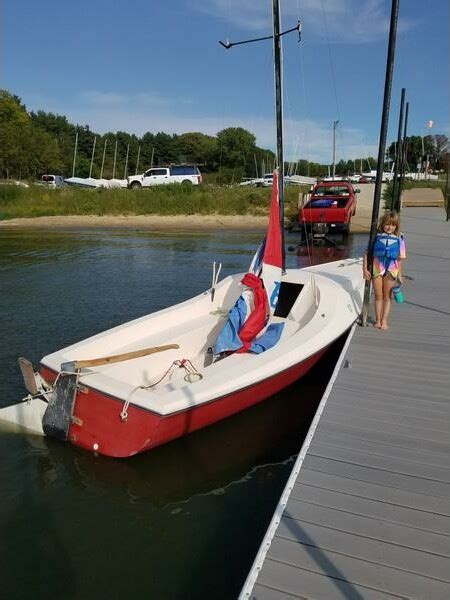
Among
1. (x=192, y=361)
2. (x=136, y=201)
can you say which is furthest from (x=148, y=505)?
(x=136, y=201)

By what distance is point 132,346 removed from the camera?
21.6 ft

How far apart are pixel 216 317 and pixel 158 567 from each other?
4.24 m

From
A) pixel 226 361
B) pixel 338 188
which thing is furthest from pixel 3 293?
pixel 338 188

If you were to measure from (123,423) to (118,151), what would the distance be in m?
90.6

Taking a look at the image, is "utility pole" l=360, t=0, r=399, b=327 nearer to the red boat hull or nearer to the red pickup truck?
the red boat hull

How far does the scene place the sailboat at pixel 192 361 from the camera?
4910 mm

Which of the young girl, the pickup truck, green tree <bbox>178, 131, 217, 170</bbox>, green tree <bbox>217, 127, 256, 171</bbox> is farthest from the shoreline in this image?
green tree <bbox>178, 131, 217, 170</bbox>

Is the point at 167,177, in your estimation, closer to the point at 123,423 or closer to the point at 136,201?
the point at 136,201

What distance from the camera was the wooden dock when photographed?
2.82 m

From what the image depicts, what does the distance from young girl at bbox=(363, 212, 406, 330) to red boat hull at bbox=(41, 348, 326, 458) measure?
106 inches

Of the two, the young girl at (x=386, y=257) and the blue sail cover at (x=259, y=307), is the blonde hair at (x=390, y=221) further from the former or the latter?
the blue sail cover at (x=259, y=307)

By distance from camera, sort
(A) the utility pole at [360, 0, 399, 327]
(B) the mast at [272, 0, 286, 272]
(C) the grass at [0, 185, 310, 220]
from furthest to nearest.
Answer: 1. (C) the grass at [0, 185, 310, 220]
2. (B) the mast at [272, 0, 286, 272]
3. (A) the utility pole at [360, 0, 399, 327]

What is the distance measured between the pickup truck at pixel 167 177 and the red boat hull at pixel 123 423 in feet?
129

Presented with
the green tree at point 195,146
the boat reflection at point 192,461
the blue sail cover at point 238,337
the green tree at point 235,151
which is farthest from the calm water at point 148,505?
the green tree at point 195,146
